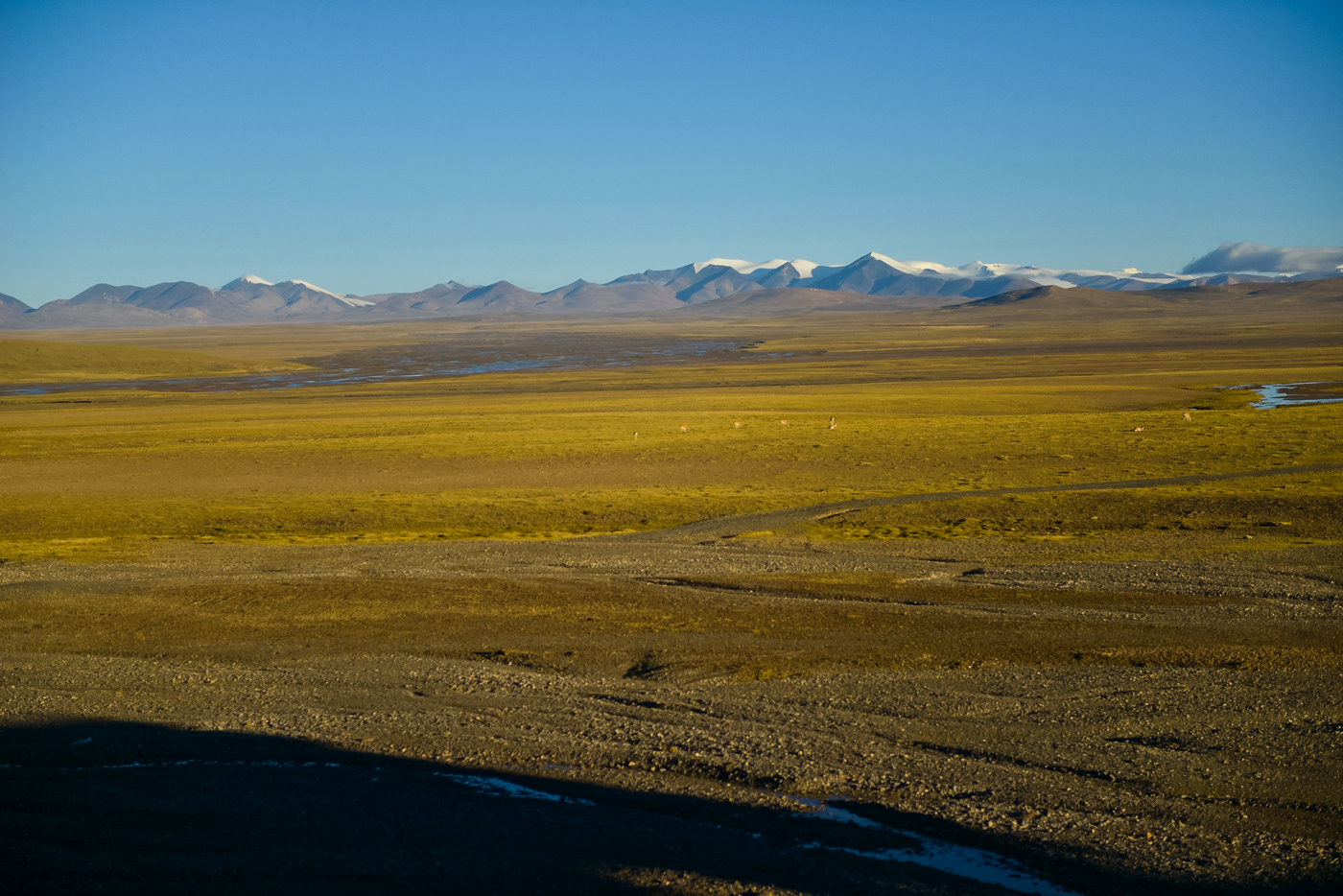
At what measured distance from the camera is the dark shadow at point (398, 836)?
7617 mm

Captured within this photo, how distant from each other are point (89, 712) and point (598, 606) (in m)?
6.95

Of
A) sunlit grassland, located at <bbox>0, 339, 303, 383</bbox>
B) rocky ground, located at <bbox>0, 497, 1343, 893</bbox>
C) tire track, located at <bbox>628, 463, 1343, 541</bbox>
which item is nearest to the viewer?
rocky ground, located at <bbox>0, 497, 1343, 893</bbox>

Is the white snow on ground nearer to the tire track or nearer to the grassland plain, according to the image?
the grassland plain

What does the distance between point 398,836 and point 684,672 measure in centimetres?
489

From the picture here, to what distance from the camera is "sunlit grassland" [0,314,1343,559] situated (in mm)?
24391

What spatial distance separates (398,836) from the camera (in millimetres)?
8367

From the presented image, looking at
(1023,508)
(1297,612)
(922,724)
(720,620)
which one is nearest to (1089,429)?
(1023,508)

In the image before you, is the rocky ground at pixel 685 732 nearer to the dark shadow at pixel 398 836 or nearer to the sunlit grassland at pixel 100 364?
the dark shadow at pixel 398 836

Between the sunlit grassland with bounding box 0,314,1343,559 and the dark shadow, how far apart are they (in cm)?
1336

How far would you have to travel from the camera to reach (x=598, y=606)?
1588 centimetres

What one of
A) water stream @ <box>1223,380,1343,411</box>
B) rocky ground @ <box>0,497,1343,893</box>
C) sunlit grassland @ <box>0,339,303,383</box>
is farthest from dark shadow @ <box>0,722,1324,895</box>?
sunlit grassland @ <box>0,339,303,383</box>

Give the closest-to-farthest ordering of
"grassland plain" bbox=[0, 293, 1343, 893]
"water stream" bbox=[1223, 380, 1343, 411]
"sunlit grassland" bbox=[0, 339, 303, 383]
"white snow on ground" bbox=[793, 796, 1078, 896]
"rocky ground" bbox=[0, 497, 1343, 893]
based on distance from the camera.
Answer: "white snow on ground" bbox=[793, 796, 1078, 896] < "rocky ground" bbox=[0, 497, 1343, 893] < "grassland plain" bbox=[0, 293, 1343, 893] < "water stream" bbox=[1223, 380, 1343, 411] < "sunlit grassland" bbox=[0, 339, 303, 383]

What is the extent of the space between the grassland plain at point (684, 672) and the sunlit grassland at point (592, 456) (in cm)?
25

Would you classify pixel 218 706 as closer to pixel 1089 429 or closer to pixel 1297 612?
pixel 1297 612
